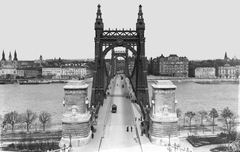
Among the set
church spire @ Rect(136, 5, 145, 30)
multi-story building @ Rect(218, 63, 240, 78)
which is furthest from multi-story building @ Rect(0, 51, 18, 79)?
church spire @ Rect(136, 5, 145, 30)

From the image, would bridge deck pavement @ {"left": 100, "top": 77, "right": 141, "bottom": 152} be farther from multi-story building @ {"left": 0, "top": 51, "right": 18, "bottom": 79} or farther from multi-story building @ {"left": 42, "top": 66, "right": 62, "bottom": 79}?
multi-story building @ {"left": 0, "top": 51, "right": 18, "bottom": 79}

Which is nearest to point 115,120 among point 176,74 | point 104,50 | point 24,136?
point 104,50

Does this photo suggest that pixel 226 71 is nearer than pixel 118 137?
No

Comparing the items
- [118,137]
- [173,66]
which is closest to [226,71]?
[173,66]

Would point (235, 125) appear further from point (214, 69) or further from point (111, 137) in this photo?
point (214, 69)

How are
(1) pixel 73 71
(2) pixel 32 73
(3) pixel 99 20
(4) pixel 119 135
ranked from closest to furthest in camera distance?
(4) pixel 119 135
(3) pixel 99 20
(1) pixel 73 71
(2) pixel 32 73

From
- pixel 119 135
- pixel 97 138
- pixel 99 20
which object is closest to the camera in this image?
pixel 97 138

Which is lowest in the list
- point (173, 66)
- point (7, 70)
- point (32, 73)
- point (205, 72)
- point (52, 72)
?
point (32, 73)

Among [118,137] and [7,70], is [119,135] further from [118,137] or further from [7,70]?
[7,70]

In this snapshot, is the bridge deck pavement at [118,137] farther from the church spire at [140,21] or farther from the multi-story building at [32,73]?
the multi-story building at [32,73]
